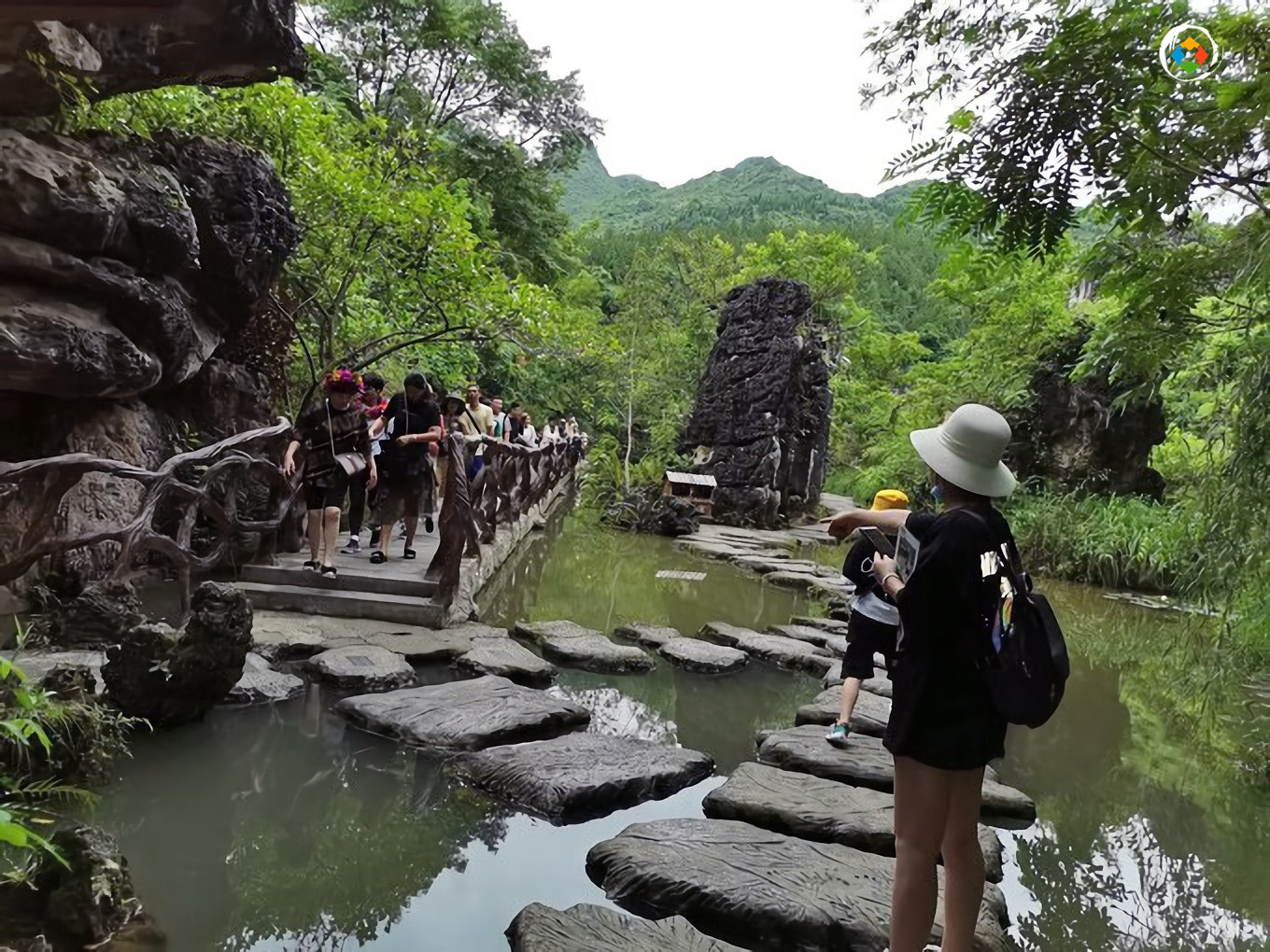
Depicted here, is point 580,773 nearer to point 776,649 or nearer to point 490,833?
point 490,833

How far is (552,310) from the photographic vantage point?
9.78 metres

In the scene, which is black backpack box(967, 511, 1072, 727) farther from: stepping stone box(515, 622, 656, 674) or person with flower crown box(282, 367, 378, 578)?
person with flower crown box(282, 367, 378, 578)

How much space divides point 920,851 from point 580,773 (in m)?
1.65

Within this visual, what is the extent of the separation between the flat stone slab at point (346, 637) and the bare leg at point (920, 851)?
11.4 feet

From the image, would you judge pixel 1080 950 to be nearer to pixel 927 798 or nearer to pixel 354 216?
pixel 927 798

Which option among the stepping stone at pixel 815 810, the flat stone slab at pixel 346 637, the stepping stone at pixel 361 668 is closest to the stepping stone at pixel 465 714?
the stepping stone at pixel 361 668

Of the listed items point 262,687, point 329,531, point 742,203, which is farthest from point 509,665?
point 742,203

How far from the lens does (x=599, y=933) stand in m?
2.31

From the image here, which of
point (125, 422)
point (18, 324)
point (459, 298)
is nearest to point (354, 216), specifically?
point (459, 298)

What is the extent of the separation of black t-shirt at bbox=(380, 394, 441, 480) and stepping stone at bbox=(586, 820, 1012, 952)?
452 cm

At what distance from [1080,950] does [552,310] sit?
323 inches

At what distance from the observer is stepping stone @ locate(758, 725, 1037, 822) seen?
3750 millimetres

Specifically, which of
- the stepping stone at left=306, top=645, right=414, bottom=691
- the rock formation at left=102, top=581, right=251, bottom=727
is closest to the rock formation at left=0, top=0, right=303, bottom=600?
the rock formation at left=102, top=581, right=251, bottom=727

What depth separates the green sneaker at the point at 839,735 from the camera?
4008 mm
